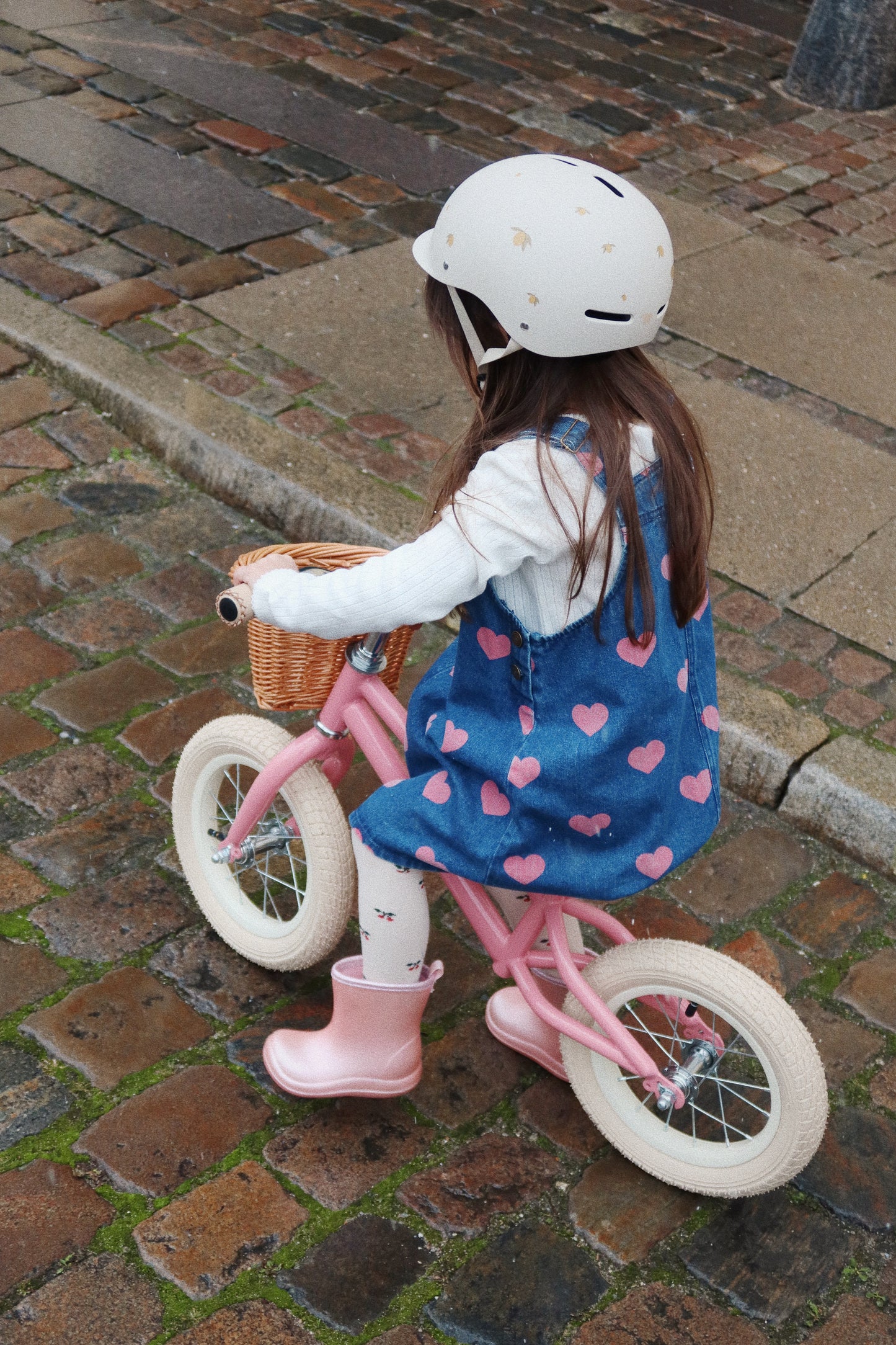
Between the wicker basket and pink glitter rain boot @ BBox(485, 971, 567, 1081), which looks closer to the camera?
the wicker basket

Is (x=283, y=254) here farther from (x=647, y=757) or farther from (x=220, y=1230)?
(x=220, y=1230)

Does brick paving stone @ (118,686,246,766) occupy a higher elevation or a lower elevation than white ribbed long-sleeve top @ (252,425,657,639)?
lower

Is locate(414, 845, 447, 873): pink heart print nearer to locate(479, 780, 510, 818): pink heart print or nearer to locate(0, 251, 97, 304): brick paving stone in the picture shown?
locate(479, 780, 510, 818): pink heart print

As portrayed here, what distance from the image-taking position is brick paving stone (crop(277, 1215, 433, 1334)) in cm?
216

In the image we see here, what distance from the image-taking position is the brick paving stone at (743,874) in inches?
118

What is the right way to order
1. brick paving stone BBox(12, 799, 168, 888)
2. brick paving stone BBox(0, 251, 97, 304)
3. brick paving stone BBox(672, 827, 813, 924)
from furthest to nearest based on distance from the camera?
brick paving stone BBox(0, 251, 97, 304) → brick paving stone BBox(672, 827, 813, 924) → brick paving stone BBox(12, 799, 168, 888)

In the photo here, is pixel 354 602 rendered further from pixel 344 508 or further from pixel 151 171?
pixel 151 171

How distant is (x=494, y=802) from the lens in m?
2.13

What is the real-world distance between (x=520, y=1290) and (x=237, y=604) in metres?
1.17

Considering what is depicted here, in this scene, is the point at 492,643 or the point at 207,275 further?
the point at 207,275

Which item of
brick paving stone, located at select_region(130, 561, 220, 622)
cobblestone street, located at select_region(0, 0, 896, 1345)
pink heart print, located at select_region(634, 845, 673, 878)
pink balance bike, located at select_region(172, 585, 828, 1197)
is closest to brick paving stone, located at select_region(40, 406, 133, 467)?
cobblestone street, located at select_region(0, 0, 896, 1345)

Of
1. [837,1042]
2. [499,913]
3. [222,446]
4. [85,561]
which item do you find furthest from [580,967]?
[222,446]

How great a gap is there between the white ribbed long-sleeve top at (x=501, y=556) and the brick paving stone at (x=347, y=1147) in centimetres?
95

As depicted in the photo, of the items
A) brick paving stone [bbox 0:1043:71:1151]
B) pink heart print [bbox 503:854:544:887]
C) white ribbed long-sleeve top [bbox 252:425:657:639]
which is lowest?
brick paving stone [bbox 0:1043:71:1151]
